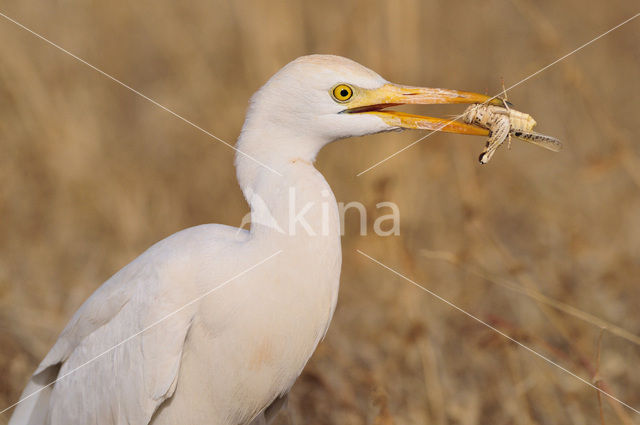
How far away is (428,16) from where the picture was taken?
545 centimetres

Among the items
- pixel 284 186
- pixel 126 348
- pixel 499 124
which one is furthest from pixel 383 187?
pixel 126 348

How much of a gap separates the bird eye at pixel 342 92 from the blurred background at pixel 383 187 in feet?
3.23

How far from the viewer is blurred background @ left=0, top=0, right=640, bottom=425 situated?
3.29 metres

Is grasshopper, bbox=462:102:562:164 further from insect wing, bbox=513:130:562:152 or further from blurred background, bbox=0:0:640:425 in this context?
blurred background, bbox=0:0:640:425

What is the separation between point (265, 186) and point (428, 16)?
3.56 metres

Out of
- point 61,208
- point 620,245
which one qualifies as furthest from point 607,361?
point 61,208

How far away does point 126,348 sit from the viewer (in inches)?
95.0

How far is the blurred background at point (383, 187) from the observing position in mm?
3295

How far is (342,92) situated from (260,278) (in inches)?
22.7

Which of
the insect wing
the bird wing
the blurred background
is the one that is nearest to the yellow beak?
the insect wing

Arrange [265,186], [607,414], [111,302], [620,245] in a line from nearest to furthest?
[265,186], [111,302], [607,414], [620,245]

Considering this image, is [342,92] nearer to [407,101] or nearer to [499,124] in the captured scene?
[407,101]

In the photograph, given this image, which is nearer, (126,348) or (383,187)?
(126,348)

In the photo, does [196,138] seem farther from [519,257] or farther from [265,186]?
[265,186]
